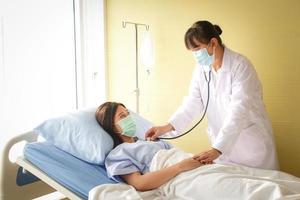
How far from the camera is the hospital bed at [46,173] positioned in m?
1.64

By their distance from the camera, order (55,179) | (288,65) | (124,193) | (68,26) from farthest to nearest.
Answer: (68,26) < (288,65) < (55,179) < (124,193)

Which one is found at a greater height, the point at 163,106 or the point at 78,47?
the point at 78,47

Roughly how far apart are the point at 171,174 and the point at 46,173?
619 mm

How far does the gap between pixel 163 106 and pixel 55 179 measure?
3.83 ft

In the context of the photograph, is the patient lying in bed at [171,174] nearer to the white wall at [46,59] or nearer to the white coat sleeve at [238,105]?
the white coat sleeve at [238,105]

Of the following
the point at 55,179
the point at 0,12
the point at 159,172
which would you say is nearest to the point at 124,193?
the point at 159,172

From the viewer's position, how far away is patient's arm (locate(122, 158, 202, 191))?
159 centimetres

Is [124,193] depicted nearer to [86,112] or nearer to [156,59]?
[86,112]

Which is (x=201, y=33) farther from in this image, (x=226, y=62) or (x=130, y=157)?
(x=130, y=157)

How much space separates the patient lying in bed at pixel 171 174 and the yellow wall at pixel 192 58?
0.56 metres

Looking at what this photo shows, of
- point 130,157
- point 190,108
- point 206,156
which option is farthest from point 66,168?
point 190,108

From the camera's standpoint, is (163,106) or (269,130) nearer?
(269,130)

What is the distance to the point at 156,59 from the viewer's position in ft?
8.66

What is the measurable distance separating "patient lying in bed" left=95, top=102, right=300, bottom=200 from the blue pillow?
0.17 ft
